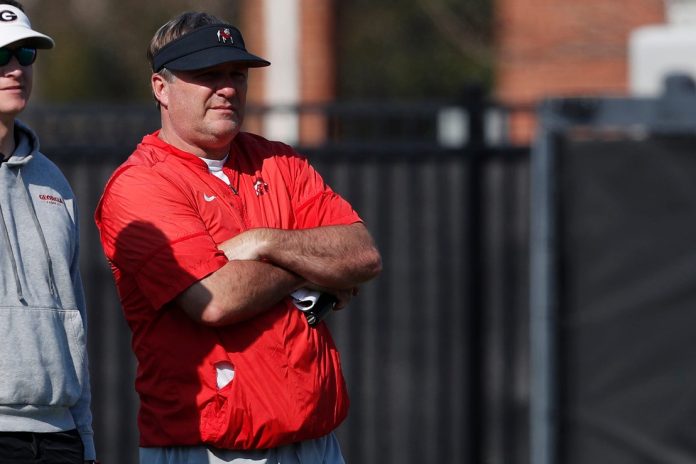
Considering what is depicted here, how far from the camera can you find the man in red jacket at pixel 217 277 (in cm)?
355

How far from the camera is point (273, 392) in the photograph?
3.55m

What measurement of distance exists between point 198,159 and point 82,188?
130 inches

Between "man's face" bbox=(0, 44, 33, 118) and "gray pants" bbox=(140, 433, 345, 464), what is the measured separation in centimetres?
99

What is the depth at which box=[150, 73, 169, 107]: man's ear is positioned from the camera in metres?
3.76

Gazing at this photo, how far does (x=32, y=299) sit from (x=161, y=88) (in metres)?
0.73

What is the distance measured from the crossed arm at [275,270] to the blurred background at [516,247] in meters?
1.76

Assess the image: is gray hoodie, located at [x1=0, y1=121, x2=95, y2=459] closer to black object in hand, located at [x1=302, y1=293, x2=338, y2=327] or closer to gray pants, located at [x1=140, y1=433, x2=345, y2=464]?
gray pants, located at [x1=140, y1=433, x2=345, y2=464]

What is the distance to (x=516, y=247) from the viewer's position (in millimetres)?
7223

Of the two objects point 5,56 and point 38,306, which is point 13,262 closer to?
point 38,306

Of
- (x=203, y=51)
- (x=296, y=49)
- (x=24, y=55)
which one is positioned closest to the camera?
(x=24, y=55)

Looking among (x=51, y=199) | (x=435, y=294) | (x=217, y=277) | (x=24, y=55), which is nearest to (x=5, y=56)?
(x=24, y=55)

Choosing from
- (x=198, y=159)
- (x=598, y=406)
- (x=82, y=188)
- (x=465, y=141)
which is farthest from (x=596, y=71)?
(x=198, y=159)

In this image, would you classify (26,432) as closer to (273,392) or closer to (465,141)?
(273,392)

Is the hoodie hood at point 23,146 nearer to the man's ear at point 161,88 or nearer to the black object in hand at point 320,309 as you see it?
the man's ear at point 161,88
